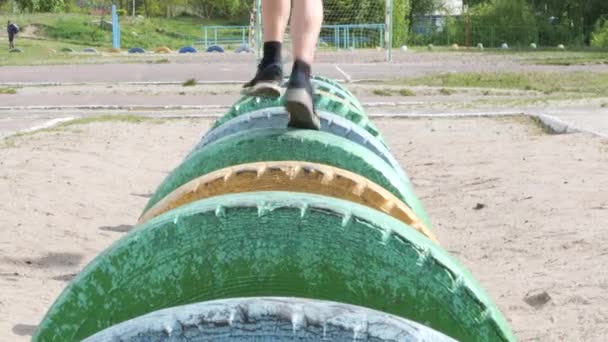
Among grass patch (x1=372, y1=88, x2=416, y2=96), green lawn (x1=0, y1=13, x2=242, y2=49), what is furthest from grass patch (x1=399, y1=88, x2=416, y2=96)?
green lawn (x1=0, y1=13, x2=242, y2=49)

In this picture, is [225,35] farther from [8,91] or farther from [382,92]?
[382,92]

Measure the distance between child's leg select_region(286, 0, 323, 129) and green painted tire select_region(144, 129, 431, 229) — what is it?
145mm

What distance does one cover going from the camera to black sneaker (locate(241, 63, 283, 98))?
4402 millimetres

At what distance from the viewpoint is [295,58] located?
4445mm

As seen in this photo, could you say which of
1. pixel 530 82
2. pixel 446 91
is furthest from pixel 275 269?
pixel 530 82

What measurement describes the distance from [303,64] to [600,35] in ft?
158

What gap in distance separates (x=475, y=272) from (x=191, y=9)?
3525 inches

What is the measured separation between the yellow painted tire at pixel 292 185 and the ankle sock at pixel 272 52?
177cm

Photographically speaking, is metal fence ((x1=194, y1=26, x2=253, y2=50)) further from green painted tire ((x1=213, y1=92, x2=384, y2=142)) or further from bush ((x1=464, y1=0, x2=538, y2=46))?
green painted tire ((x1=213, y1=92, x2=384, y2=142))

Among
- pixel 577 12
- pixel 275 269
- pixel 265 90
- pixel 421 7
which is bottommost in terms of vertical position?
pixel 275 269

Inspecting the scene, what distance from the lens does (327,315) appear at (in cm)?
178

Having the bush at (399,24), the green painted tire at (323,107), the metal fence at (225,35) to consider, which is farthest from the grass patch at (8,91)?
the metal fence at (225,35)

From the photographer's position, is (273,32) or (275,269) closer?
(275,269)

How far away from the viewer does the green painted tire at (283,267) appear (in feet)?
7.39
